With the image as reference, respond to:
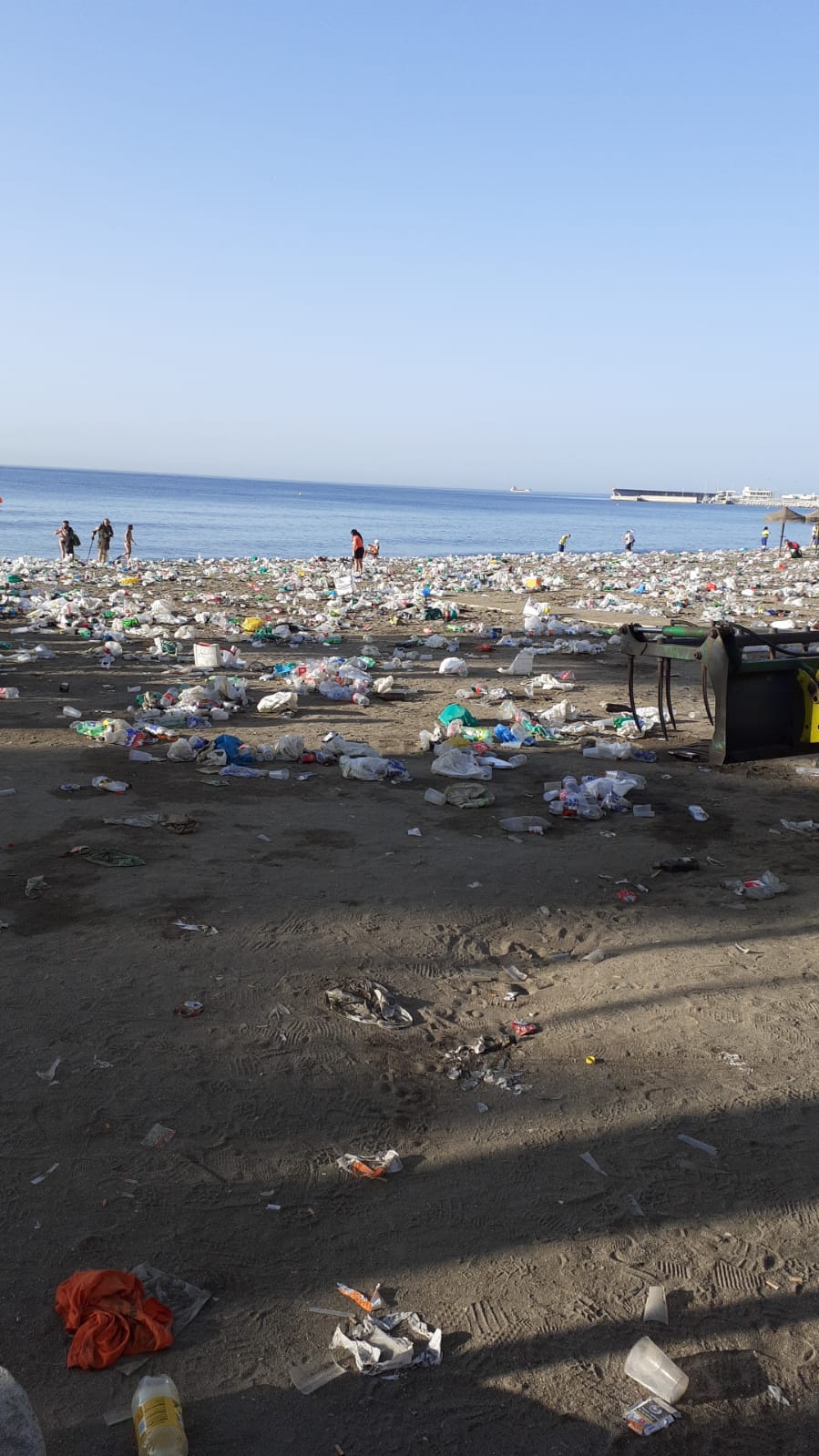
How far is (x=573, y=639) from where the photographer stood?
13.5m

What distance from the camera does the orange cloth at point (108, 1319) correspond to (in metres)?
2.11

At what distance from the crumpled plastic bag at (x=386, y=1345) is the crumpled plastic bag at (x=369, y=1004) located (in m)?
1.36

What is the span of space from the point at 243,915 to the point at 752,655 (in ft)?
10.3

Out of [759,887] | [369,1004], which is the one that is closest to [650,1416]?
[369,1004]

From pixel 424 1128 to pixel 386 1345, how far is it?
0.82 meters

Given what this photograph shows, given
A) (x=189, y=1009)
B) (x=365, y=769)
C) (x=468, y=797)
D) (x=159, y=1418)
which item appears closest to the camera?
(x=159, y=1418)

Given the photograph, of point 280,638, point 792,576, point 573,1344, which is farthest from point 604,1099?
point 792,576

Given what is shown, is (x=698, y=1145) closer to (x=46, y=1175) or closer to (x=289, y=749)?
(x=46, y=1175)

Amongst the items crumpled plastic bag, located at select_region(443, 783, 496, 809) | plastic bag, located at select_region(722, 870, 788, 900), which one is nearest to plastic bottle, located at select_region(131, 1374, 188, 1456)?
plastic bag, located at select_region(722, 870, 788, 900)

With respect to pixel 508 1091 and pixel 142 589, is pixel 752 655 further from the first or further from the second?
pixel 142 589

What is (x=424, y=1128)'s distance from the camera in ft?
9.75

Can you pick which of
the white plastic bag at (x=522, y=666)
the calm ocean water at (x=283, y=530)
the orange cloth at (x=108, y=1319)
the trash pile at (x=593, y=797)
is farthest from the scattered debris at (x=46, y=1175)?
the calm ocean water at (x=283, y=530)

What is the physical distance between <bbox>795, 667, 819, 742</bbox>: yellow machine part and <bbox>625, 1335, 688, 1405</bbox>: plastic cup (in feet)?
11.0

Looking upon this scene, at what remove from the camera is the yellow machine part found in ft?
16.1
